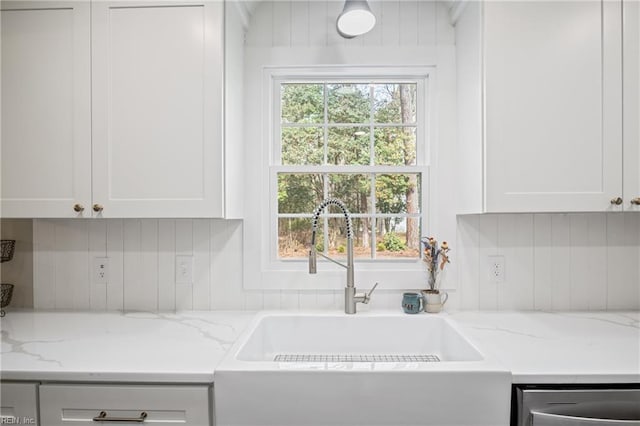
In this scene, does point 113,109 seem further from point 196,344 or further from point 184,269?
point 196,344

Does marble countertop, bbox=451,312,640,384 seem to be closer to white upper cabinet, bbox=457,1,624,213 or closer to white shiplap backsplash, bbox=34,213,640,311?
white shiplap backsplash, bbox=34,213,640,311

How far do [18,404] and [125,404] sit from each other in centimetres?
32

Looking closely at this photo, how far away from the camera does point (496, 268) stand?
171cm

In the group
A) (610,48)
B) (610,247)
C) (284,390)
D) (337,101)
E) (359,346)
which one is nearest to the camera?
(284,390)

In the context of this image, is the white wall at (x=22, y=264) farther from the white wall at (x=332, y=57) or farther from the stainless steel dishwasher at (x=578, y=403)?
the stainless steel dishwasher at (x=578, y=403)

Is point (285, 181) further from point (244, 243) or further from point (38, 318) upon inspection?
point (38, 318)

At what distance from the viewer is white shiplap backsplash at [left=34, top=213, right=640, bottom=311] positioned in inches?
67.1

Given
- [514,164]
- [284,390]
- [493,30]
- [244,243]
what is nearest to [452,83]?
[493,30]

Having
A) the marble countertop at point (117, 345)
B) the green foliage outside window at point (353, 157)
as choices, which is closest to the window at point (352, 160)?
the green foliage outside window at point (353, 157)

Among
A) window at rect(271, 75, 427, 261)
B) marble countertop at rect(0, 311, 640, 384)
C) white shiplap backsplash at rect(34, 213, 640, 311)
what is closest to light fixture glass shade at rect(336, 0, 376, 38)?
window at rect(271, 75, 427, 261)

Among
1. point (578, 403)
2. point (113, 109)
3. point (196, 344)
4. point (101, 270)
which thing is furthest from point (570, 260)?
point (101, 270)

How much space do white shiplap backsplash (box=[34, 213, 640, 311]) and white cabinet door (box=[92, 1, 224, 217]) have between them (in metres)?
0.34

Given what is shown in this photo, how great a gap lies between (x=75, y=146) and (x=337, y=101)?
1162 millimetres

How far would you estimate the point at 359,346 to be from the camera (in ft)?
5.19
